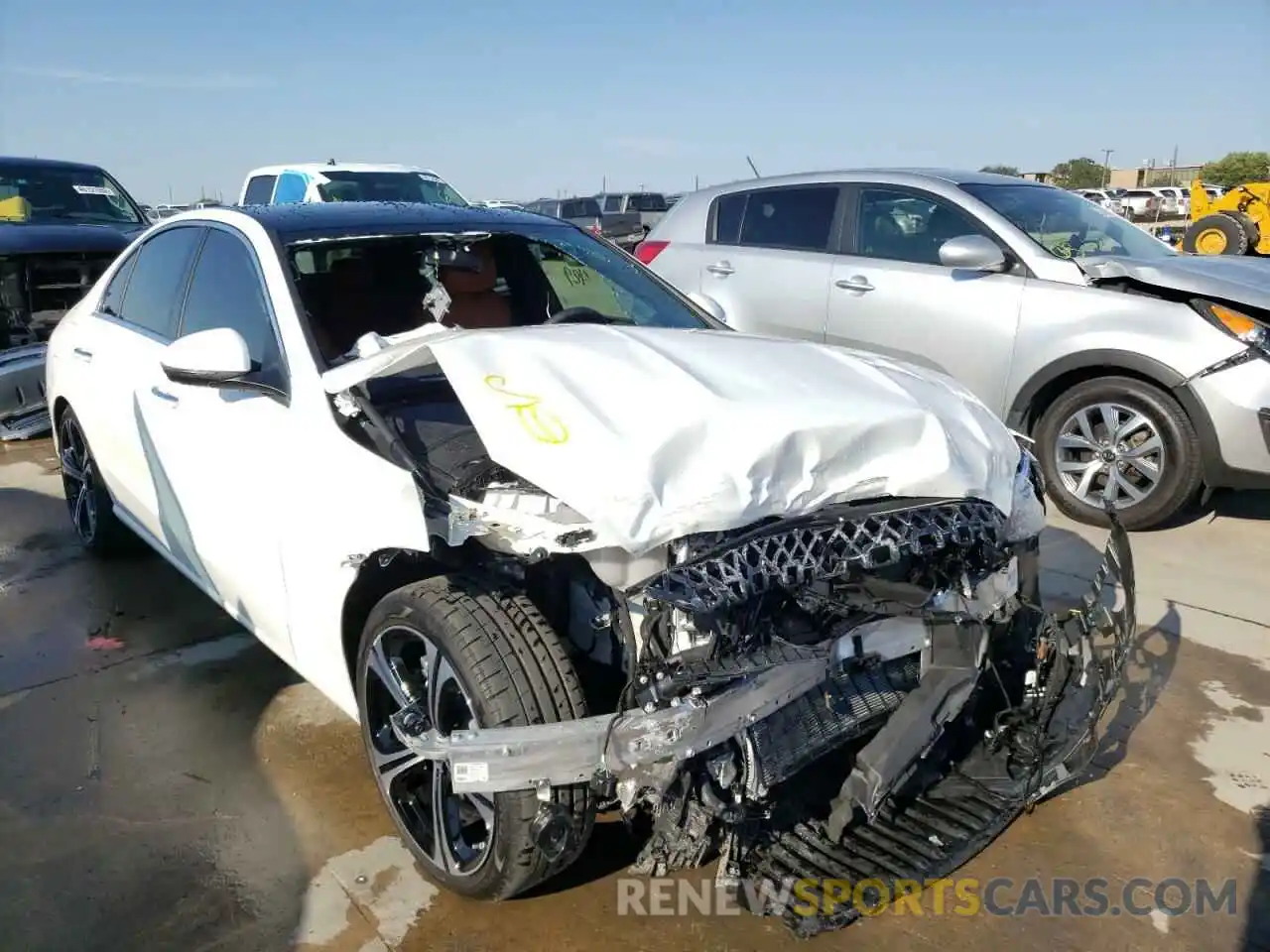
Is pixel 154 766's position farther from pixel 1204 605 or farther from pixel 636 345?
pixel 1204 605

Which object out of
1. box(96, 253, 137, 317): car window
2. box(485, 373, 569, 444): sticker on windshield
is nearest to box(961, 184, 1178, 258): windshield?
box(485, 373, 569, 444): sticker on windshield

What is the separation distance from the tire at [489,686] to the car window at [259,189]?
11465 millimetres

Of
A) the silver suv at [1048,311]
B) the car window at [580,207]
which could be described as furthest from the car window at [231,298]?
the car window at [580,207]

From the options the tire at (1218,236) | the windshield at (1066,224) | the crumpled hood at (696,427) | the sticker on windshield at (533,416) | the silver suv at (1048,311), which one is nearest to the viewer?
the crumpled hood at (696,427)

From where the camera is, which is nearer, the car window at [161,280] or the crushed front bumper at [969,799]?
the crushed front bumper at [969,799]

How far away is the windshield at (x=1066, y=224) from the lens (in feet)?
18.1

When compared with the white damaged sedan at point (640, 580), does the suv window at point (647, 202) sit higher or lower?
higher

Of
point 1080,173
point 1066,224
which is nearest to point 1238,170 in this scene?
point 1080,173

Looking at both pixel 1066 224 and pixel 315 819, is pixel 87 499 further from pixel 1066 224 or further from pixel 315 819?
pixel 1066 224

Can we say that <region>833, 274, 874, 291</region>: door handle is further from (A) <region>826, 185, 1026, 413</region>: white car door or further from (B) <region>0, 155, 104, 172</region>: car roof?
(B) <region>0, 155, 104, 172</region>: car roof

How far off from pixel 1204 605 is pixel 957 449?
2.53 m

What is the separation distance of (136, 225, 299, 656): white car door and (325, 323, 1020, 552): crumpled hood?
0.39 meters

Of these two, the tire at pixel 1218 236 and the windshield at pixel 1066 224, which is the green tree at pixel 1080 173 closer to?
the tire at pixel 1218 236

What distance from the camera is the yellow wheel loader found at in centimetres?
1566
